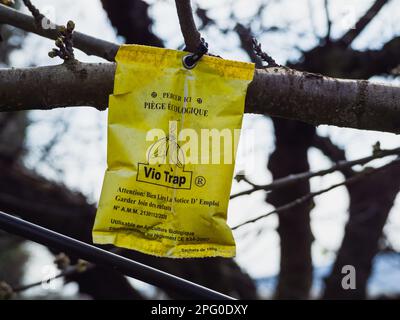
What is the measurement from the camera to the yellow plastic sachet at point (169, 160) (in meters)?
1.09

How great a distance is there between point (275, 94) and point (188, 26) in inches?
10.2

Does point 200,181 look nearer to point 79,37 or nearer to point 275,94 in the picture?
point 275,94

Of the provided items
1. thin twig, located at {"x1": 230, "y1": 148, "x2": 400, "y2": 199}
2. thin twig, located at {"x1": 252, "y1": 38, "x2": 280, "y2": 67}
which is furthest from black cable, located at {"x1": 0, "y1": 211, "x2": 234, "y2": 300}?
thin twig, located at {"x1": 230, "y1": 148, "x2": 400, "y2": 199}

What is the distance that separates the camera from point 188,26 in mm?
1234

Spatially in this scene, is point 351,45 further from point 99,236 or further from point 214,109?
point 99,236

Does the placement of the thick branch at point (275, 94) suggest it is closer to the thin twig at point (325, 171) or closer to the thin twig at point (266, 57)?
the thin twig at point (266, 57)

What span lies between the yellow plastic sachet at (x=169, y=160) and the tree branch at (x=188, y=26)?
3.7 inches

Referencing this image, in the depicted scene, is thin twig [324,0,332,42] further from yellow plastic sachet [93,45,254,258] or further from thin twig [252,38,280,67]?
yellow plastic sachet [93,45,254,258]

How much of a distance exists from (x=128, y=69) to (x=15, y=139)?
5.65 metres

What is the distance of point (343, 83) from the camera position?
4.19ft

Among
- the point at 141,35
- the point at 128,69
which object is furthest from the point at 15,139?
the point at 128,69

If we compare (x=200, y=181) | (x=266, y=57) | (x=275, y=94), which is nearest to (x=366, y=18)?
(x=266, y=57)

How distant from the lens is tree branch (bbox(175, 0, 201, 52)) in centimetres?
122
